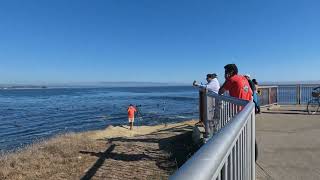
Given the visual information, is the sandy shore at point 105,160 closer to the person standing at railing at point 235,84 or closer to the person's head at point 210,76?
the person's head at point 210,76

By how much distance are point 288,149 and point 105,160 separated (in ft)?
14.9

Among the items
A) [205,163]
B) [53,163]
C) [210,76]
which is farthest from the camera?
[53,163]

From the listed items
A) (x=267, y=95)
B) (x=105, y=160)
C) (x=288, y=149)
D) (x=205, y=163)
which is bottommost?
(x=105, y=160)

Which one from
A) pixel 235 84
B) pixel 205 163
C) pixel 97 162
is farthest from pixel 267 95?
pixel 205 163

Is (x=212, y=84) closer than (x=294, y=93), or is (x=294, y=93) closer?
(x=212, y=84)

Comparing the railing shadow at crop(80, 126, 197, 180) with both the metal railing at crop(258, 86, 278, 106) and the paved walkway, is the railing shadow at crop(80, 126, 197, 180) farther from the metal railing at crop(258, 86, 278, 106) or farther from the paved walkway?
the metal railing at crop(258, 86, 278, 106)

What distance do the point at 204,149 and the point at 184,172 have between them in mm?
464

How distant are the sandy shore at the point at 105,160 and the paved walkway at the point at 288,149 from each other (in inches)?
84.1

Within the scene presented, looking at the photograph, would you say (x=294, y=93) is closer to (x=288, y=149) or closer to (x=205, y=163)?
(x=288, y=149)

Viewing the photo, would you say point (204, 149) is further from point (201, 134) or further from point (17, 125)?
point (17, 125)

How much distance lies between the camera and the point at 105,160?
1081 centimetres

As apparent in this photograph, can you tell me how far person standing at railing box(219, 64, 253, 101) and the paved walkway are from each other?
4.17ft

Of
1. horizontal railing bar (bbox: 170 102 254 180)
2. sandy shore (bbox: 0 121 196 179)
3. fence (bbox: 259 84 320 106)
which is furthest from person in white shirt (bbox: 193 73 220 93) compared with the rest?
fence (bbox: 259 84 320 106)

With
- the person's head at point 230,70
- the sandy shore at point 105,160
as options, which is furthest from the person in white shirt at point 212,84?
the person's head at point 230,70
